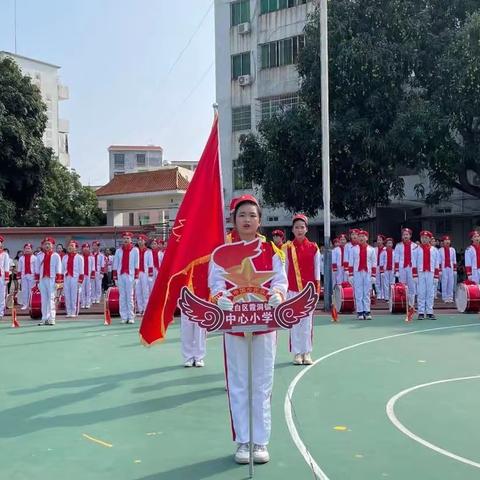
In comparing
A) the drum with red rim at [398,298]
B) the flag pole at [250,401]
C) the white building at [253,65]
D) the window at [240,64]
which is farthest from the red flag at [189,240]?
the window at [240,64]

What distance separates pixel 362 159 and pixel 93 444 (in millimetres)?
15885

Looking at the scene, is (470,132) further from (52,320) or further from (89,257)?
(52,320)

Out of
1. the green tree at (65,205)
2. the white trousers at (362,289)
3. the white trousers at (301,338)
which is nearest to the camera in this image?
the white trousers at (301,338)

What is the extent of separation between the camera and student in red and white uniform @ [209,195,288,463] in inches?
197

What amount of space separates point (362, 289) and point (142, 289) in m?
5.10

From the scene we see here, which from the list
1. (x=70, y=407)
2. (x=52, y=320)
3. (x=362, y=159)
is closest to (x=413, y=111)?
(x=362, y=159)

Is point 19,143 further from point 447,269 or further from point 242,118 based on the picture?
point 447,269

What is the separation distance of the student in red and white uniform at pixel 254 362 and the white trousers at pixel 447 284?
13997 mm

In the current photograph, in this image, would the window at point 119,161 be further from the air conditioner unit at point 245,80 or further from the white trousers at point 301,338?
the white trousers at point 301,338

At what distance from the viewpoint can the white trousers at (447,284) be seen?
59.4ft

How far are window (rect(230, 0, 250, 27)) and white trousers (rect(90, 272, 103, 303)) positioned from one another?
55.8ft

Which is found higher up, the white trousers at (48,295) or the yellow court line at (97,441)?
the white trousers at (48,295)

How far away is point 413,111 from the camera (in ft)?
61.6

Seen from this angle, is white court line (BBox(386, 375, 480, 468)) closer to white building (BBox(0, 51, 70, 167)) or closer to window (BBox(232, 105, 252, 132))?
window (BBox(232, 105, 252, 132))
